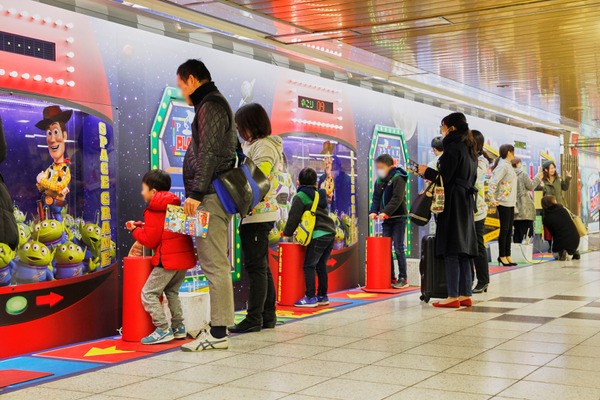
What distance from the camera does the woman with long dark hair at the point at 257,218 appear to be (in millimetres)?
6082

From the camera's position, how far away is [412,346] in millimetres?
5559

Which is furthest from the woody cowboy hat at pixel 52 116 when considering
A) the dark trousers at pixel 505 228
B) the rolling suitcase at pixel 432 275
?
the dark trousers at pixel 505 228

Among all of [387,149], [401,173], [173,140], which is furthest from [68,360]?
[387,149]

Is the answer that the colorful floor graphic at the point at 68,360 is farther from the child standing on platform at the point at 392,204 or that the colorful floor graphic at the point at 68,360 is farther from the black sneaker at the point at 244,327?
the child standing on platform at the point at 392,204

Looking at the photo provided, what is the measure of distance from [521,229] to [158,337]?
908cm

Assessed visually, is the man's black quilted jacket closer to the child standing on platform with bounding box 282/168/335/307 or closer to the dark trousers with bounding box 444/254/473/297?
the child standing on platform with bounding box 282/168/335/307

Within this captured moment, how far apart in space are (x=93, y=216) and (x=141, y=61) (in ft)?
4.47


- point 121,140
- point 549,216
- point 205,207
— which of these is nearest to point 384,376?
point 205,207

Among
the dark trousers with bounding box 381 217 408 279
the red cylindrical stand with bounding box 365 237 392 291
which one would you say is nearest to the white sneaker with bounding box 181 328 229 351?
the red cylindrical stand with bounding box 365 237 392 291

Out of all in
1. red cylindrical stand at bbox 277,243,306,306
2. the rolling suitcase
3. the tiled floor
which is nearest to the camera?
the tiled floor

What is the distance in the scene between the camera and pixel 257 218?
6.09 metres

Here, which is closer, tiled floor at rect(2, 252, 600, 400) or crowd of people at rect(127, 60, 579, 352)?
tiled floor at rect(2, 252, 600, 400)

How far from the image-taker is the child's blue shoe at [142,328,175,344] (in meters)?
5.64

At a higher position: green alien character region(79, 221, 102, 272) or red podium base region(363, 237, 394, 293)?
green alien character region(79, 221, 102, 272)
